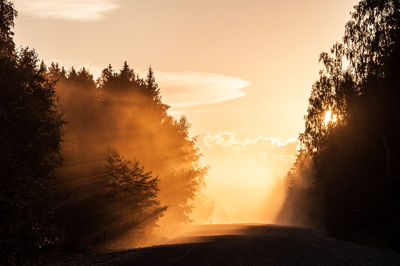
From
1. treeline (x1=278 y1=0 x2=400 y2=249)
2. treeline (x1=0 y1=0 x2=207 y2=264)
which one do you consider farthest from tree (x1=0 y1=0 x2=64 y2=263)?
treeline (x1=278 y1=0 x2=400 y2=249)

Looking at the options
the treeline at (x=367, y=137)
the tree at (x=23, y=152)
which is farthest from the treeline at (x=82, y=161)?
the treeline at (x=367, y=137)

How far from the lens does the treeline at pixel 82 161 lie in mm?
13266

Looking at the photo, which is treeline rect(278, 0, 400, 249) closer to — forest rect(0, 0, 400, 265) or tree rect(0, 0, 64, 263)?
forest rect(0, 0, 400, 265)

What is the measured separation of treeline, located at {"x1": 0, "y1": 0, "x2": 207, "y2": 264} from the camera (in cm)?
1327

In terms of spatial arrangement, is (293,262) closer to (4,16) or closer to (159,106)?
(4,16)

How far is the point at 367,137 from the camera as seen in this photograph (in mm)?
27062

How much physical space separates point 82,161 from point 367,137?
71.0 ft

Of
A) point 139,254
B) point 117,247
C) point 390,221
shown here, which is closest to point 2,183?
point 139,254

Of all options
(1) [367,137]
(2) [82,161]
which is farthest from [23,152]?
(1) [367,137]

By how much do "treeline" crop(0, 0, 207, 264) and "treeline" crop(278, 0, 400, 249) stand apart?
1205cm

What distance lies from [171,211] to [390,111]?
20233 mm

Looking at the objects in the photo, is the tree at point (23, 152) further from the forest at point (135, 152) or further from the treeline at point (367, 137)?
the treeline at point (367, 137)

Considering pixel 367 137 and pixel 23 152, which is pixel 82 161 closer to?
pixel 23 152

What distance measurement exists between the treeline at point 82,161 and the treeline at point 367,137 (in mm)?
12052
